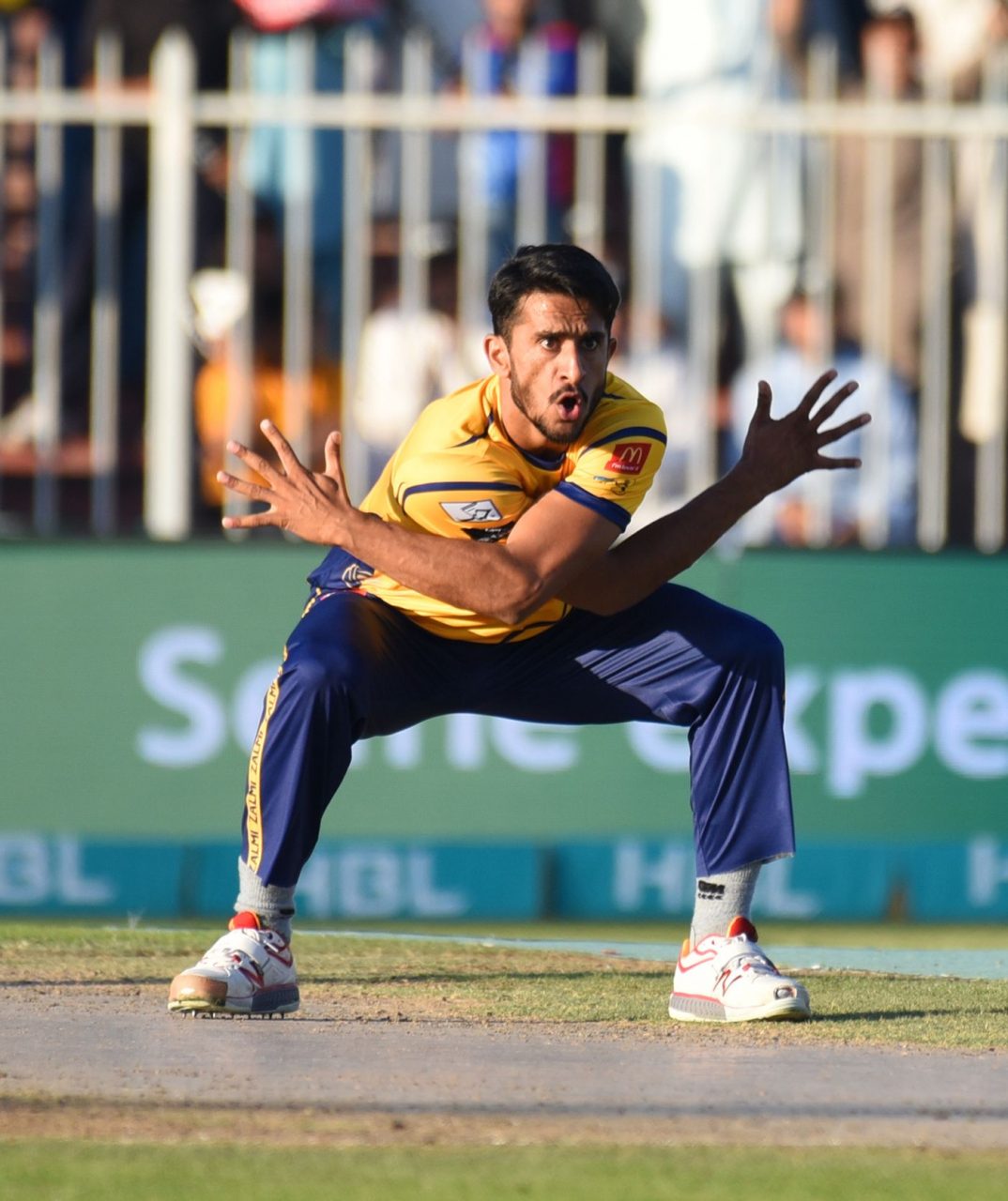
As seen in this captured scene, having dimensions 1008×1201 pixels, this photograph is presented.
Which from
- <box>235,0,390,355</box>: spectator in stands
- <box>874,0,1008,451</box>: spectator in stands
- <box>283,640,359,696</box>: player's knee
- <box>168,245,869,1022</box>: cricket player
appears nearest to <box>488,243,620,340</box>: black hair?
<box>168,245,869,1022</box>: cricket player

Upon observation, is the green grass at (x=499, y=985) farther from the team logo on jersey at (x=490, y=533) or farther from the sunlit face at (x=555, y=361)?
the sunlit face at (x=555, y=361)

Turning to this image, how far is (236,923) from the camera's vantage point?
4887 millimetres

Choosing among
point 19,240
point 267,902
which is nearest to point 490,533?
point 267,902

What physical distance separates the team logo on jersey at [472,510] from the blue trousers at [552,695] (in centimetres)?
27

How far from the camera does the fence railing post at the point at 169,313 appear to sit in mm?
8117

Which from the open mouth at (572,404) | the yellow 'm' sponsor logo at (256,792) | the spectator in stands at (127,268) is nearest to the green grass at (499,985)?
the yellow 'm' sponsor logo at (256,792)

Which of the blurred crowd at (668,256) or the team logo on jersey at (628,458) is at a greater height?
the blurred crowd at (668,256)

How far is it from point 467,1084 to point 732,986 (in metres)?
1.12

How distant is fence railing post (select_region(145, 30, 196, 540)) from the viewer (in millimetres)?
8117

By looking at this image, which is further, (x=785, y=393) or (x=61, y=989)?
(x=785, y=393)

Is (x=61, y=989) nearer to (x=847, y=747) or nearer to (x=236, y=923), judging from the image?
(x=236, y=923)

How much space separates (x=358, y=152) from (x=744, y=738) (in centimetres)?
370

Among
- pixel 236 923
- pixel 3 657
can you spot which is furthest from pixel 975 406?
pixel 236 923

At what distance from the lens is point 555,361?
5.05 metres
